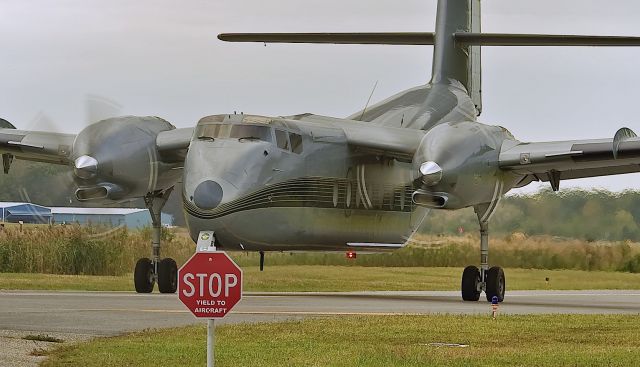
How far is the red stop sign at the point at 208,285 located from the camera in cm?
1284

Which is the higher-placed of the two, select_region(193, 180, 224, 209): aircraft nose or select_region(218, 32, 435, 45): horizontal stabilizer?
select_region(218, 32, 435, 45): horizontal stabilizer

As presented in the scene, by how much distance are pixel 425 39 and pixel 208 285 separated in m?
23.9

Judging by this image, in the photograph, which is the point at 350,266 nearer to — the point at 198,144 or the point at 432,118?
the point at 432,118

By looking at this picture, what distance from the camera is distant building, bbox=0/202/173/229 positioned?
130 feet

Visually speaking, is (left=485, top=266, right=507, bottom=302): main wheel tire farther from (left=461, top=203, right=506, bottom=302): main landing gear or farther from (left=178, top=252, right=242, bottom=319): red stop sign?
(left=178, top=252, right=242, bottom=319): red stop sign

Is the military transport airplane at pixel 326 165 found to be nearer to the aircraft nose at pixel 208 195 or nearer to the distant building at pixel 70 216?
the aircraft nose at pixel 208 195

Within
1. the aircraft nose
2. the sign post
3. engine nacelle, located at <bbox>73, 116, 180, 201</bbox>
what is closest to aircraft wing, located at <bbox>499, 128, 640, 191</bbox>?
the aircraft nose

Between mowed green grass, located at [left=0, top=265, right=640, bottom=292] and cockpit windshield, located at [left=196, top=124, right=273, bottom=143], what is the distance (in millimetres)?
8691

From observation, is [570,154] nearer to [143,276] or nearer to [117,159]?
[117,159]

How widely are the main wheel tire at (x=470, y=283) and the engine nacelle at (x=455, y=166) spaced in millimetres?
3129

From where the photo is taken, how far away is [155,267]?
32000 mm

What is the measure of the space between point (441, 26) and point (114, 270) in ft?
41.1

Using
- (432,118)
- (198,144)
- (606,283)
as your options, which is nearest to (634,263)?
(606,283)

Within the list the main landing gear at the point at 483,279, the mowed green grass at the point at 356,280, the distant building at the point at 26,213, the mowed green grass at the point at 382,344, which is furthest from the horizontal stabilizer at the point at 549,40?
the distant building at the point at 26,213
